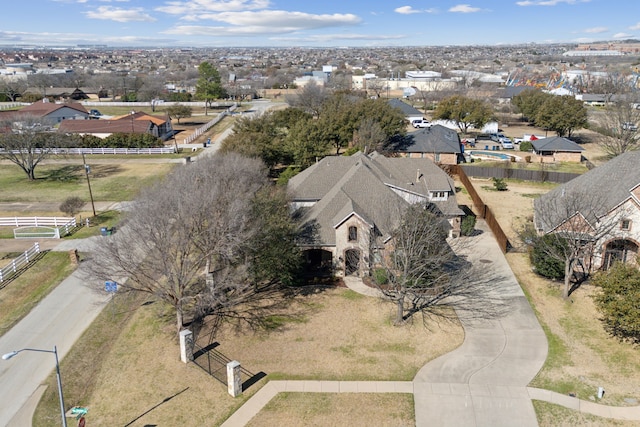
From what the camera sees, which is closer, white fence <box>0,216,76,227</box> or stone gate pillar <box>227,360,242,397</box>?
stone gate pillar <box>227,360,242,397</box>

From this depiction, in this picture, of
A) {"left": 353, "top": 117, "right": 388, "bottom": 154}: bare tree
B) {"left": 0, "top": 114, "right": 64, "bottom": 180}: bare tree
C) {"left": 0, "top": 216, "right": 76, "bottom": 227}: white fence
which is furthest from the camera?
{"left": 353, "top": 117, "right": 388, "bottom": 154}: bare tree

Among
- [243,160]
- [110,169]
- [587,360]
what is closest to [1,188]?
[110,169]

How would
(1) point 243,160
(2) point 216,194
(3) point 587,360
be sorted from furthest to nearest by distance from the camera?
(1) point 243,160, (2) point 216,194, (3) point 587,360

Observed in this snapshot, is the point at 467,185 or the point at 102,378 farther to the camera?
the point at 467,185

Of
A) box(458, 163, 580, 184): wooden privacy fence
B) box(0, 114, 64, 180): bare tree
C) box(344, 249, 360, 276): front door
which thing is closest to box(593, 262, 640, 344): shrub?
box(344, 249, 360, 276): front door

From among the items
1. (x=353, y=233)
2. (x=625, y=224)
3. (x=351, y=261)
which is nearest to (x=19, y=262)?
(x=351, y=261)

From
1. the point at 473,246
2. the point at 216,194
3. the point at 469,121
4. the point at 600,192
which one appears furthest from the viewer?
the point at 469,121

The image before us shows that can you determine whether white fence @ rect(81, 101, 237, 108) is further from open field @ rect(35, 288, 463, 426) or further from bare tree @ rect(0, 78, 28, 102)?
open field @ rect(35, 288, 463, 426)

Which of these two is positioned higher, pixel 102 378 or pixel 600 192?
pixel 600 192

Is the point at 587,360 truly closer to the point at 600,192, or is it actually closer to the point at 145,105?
the point at 600,192
